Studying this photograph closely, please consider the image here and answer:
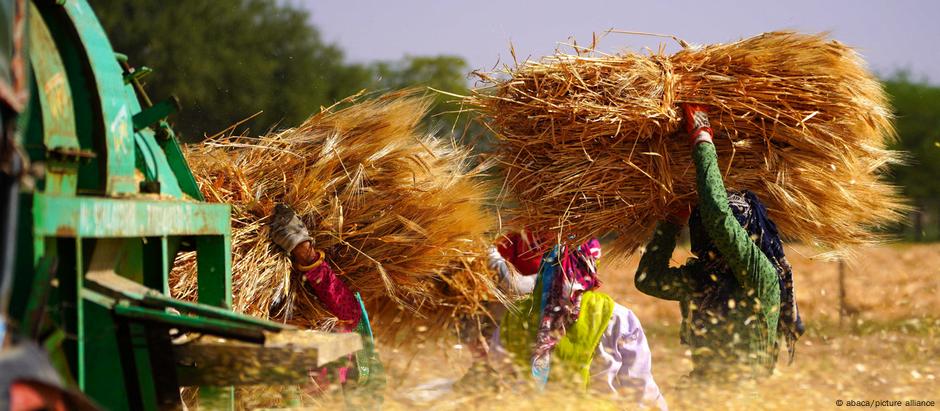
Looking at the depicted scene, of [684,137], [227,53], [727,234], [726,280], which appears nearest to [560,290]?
[726,280]

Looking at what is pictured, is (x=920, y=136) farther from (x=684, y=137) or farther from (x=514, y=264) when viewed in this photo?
(x=684, y=137)

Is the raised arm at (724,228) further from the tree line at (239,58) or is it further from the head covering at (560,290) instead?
the tree line at (239,58)

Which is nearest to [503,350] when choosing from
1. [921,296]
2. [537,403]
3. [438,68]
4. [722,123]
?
[537,403]

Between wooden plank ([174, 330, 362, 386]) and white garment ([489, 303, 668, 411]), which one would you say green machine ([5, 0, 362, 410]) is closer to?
wooden plank ([174, 330, 362, 386])

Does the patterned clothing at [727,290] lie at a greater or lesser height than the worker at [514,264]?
greater

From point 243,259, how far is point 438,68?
106 ft

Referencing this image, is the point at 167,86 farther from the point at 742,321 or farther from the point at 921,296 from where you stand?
the point at 742,321

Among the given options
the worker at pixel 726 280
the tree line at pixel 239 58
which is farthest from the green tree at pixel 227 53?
the worker at pixel 726 280

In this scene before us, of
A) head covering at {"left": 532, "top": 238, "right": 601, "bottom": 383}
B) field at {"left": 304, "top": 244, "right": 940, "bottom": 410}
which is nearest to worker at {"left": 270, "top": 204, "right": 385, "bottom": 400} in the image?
field at {"left": 304, "top": 244, "right": 940, "bottom": 410}

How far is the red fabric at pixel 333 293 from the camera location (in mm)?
4297

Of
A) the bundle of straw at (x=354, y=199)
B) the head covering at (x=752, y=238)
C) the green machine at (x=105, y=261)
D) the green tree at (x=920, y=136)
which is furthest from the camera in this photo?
the green tree at (x=920, y=136)

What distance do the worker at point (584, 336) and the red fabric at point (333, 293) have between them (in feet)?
3.08

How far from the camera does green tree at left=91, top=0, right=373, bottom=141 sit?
831 inches

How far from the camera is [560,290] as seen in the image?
15.9 feet
